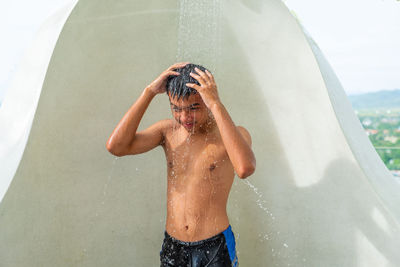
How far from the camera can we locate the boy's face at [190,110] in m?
1.54

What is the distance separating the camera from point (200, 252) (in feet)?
5.16

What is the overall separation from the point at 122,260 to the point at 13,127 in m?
1.17

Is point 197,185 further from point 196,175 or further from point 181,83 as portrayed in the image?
point 181,83

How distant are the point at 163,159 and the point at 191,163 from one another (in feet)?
3.68

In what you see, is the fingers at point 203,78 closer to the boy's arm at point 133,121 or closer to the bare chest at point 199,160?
the boy's arm at point 133,121

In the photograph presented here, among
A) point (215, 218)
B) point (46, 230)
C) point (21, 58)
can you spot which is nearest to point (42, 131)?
point (21, 58)

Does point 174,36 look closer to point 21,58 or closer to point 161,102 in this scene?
point 161,102

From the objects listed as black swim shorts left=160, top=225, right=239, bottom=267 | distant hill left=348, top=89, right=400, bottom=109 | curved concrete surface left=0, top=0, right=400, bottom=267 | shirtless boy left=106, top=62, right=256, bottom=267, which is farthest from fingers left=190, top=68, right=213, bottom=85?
distant hill left=348, top=89, right=400, bottom=109

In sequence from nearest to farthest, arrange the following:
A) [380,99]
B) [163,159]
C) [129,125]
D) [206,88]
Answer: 1. [206,88]
2. [129,125]
3. [163,159]
4. [380,99]

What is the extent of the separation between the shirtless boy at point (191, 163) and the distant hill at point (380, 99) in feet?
8.14

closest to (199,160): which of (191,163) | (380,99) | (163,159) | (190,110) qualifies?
(191,163)

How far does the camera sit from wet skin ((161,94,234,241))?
159cm

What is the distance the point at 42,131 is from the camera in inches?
97.0

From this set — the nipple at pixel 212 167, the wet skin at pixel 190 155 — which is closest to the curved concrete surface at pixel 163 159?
the wet skin at pixel 190 155
